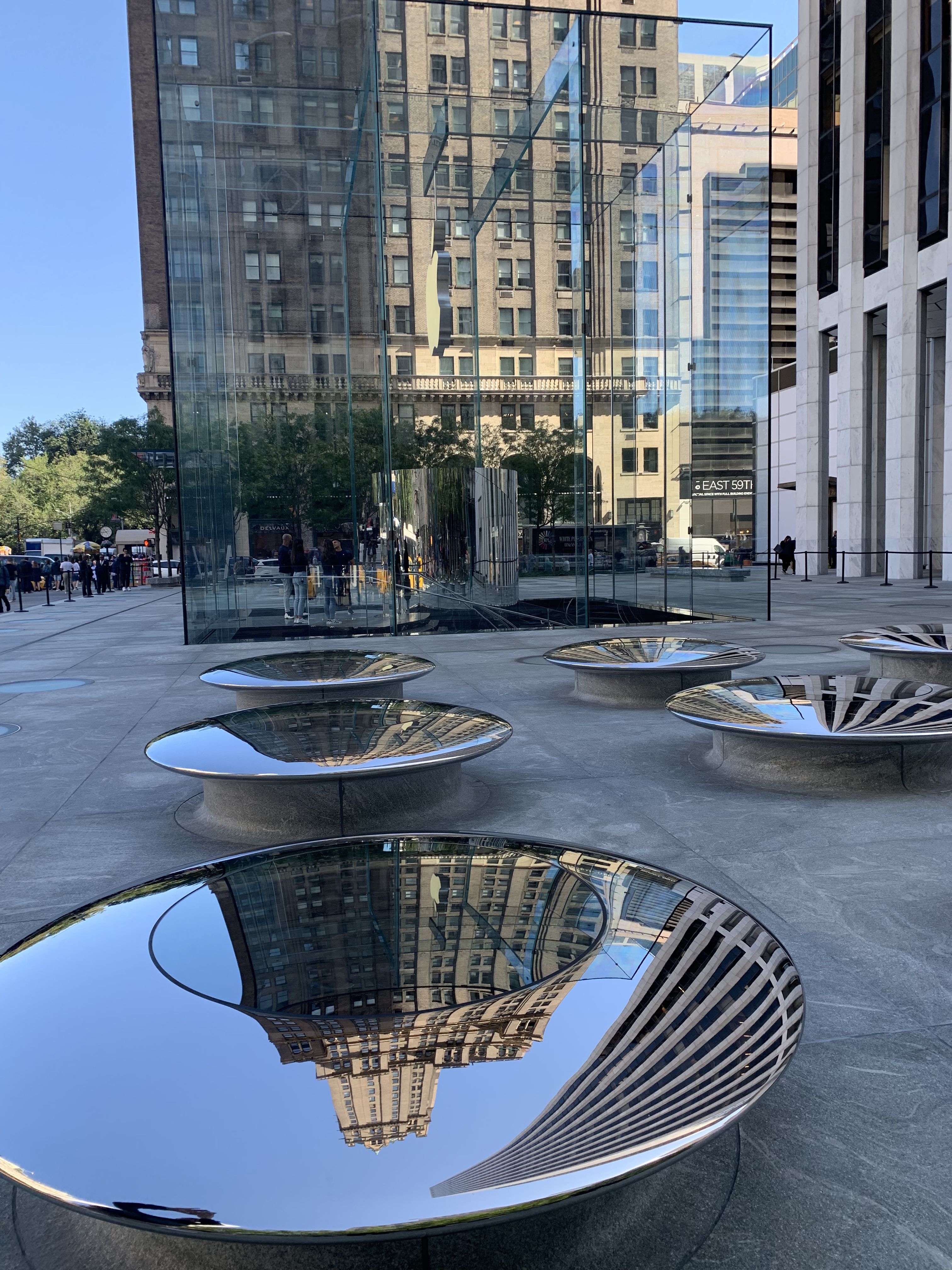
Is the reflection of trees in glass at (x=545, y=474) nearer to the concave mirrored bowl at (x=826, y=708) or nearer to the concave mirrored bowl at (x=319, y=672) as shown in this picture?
the concave mirrored bowl at (x=319, y=672)

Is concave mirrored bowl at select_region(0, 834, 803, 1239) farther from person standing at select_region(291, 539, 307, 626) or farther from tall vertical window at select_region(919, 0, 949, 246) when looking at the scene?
tall vertical window at select_region(919, 0, 949, 246)

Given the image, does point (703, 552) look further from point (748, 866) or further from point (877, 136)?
point (877, 136)

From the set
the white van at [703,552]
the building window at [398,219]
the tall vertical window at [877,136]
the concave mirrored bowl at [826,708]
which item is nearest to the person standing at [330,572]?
the building window at [398,219]

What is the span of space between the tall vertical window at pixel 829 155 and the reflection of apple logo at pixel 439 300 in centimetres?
2261

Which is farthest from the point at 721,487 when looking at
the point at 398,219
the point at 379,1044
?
the point at 379,1044

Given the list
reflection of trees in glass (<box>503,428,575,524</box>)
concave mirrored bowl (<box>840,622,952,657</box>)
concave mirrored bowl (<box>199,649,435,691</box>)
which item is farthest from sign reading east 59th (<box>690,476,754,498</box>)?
concave mirrored bowl (<box>199,649,435,691</box>)

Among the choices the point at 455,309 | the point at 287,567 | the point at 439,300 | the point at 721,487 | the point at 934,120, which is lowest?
the point at 287,567

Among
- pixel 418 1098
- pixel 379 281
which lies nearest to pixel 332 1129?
pixel 418 1098

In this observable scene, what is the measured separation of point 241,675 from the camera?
8117 mm

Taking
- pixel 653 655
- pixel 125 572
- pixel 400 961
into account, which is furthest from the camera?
pixel 125 572

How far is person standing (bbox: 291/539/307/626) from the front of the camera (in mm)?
16438

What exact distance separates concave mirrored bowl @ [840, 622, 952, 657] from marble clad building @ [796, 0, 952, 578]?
19964mm

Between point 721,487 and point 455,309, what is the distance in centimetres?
577

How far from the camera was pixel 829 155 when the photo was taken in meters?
35.8
